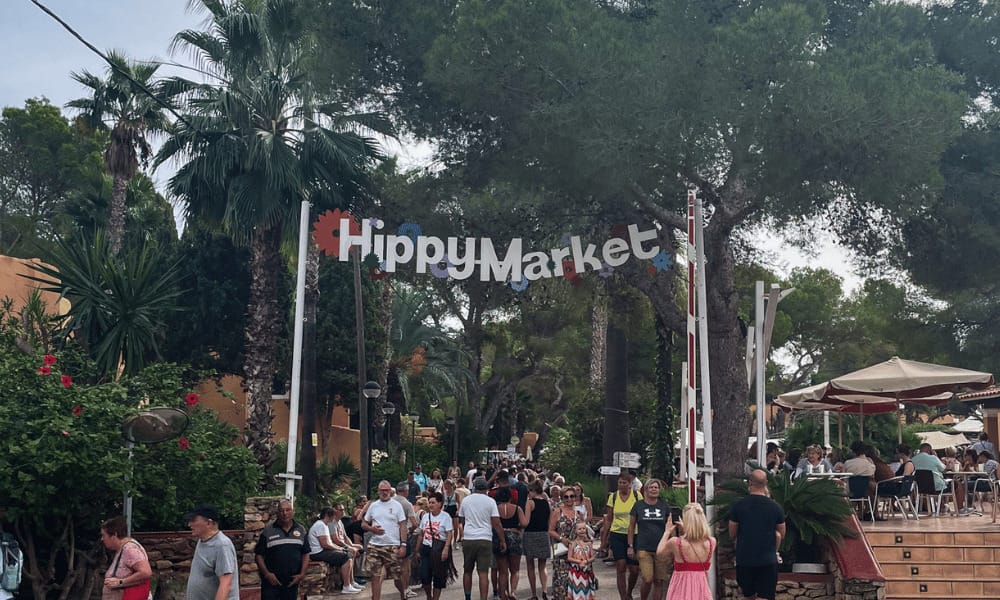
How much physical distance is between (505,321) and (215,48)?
30360 millimetres

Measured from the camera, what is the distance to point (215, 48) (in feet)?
85.7

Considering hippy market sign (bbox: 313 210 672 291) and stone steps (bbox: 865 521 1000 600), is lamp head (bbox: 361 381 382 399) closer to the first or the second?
hippy market sign (bbox: 313 210 672 291)

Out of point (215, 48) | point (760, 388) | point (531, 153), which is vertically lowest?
point (760, 388)

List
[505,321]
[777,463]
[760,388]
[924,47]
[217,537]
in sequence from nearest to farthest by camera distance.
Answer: [217,537] → [760,388] → [924,47] → [777,463] → [505,321]

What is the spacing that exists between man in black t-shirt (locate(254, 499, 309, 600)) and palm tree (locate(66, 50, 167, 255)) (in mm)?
24330

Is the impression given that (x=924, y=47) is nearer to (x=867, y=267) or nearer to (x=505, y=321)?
(x=867, y=267)

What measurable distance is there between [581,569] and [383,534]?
2627 mm

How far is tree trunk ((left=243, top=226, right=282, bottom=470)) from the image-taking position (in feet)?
83.1

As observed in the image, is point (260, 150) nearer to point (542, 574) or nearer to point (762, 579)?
point (542, 574)

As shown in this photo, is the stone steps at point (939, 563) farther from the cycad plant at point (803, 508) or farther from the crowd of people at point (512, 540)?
the crowd of people at point (512, 540)

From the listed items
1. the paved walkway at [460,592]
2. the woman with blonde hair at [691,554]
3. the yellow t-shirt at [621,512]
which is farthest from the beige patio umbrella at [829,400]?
the woman with blonde hair at [691,554]

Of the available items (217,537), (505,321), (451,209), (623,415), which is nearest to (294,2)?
(451,209)

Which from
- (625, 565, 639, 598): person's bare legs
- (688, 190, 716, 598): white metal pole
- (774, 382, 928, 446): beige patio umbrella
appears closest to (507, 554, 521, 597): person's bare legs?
(625, 565, 639, 598): person's bare legs

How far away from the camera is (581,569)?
521 inches
